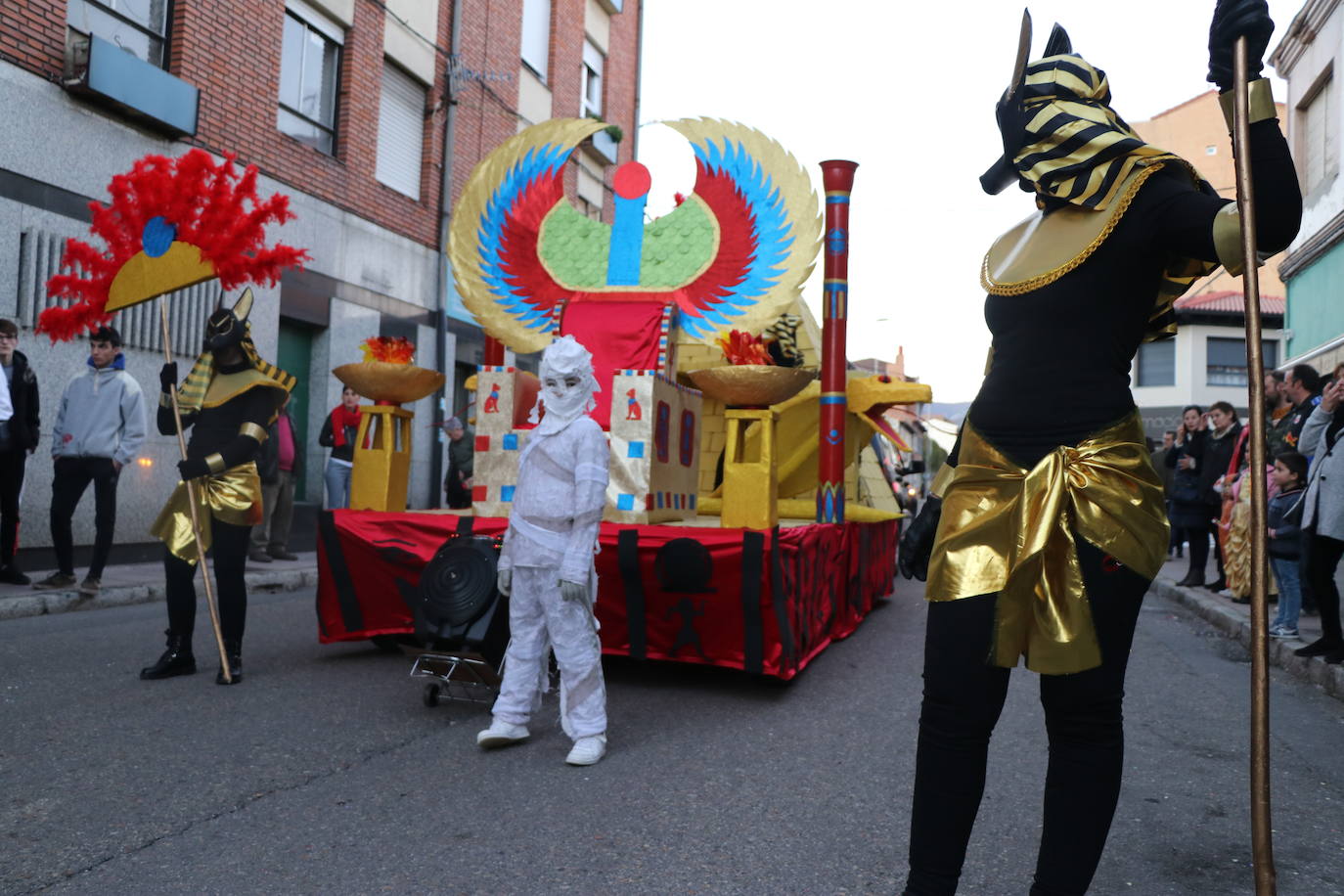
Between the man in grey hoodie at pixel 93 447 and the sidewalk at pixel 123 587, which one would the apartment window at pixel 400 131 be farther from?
the man in grey hoodie at pixel 93 447

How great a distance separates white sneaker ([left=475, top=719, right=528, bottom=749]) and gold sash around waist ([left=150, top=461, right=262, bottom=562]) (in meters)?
1.92

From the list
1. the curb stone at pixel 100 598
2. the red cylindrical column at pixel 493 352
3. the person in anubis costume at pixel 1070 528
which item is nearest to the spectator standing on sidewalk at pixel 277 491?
the curb stone at pixel 100 598

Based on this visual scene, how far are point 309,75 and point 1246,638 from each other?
12.1 meters

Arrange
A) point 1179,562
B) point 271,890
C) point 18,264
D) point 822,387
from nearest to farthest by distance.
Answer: point 271,890
point 822,387
point 18,264
point 1179,562

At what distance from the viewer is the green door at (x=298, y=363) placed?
13.1m

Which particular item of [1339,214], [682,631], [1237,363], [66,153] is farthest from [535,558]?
[1237,363]

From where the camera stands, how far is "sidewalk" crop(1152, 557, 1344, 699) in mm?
5832

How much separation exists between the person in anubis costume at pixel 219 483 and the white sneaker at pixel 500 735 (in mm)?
1706

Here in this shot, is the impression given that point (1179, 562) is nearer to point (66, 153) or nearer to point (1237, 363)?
point (66, 153)

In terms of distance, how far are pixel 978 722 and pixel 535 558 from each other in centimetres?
241

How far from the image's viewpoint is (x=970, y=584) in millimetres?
2205

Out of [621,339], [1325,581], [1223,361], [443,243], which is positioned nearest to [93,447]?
[621,339]

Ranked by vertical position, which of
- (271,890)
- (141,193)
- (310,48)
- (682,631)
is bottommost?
(271,890)

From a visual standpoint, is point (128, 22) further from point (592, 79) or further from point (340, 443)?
point (592, 79)
